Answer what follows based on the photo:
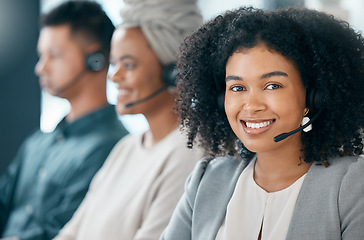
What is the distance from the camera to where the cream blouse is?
3.68 ft

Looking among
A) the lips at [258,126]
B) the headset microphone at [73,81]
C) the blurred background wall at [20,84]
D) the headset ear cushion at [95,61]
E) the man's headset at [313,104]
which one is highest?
the man's headset at [313,104]

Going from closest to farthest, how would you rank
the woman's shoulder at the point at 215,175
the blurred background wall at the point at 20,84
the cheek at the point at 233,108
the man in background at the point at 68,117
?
the cheek at the point at 233,108 < the woman's shoulder at the point at 215,175 < the man in background at the point at 68,117 < the blurred background wall at the point at 20,84

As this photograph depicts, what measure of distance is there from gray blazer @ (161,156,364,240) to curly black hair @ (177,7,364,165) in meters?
0.06

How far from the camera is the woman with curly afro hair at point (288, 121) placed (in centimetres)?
109

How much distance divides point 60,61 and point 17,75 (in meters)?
1.12

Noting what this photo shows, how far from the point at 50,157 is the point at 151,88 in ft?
2.48

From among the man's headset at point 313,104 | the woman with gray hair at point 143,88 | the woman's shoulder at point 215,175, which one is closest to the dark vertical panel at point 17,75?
the woman with gray hair at point 143,88

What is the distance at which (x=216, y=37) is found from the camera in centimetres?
123

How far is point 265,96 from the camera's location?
3.71ft

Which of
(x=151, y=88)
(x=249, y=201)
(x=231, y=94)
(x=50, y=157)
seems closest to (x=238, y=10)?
(x=231, y=94)

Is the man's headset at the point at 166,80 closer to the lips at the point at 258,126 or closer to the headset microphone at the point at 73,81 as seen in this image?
the headset microphone at the point at 73,81

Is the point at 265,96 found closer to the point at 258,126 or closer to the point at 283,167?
the point at 258,126

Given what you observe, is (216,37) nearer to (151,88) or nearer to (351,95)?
(351,95)

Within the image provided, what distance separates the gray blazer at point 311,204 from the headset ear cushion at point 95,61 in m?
1.14
